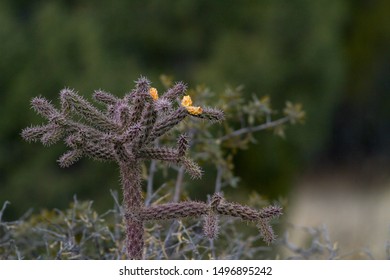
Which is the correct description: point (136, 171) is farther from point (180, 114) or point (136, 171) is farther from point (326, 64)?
point (326, 64)

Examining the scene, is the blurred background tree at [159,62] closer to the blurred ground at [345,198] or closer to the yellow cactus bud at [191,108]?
the blurred ground at [345,198]

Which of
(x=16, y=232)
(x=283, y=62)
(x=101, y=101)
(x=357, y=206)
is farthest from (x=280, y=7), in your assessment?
(x=101, y=101)

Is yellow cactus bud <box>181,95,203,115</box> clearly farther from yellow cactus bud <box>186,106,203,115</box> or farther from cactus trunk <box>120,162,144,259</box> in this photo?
cactus trunk <box>120,162,144,259</box>

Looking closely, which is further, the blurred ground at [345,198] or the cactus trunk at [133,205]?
the blurred ground at [345,198]

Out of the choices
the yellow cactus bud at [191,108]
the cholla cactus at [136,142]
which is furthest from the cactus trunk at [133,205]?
the yellow cactus bud at [191,108]

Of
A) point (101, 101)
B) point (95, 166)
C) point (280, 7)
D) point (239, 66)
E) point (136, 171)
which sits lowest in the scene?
point (136, 171)

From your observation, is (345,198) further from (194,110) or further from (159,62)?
(194,110)
